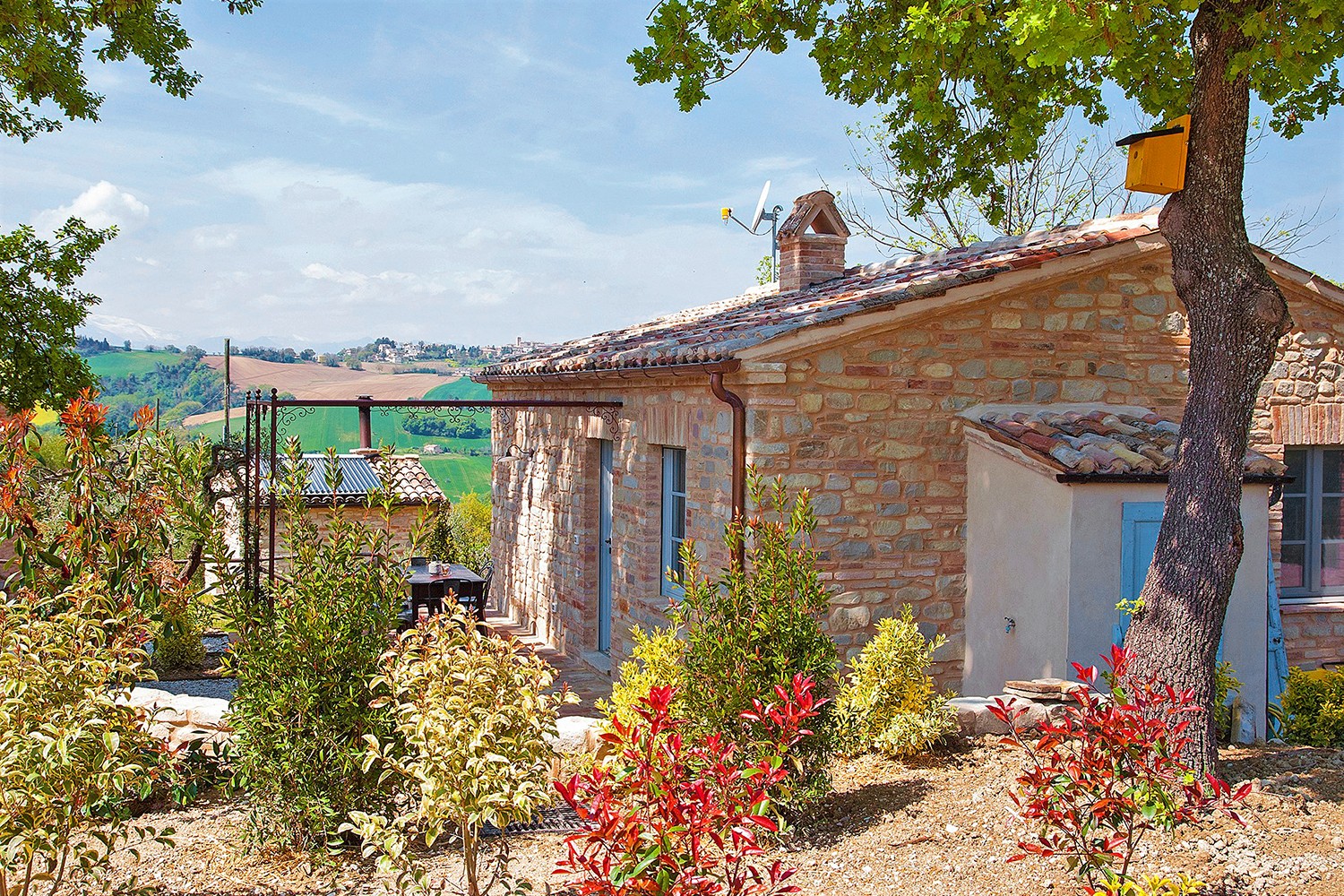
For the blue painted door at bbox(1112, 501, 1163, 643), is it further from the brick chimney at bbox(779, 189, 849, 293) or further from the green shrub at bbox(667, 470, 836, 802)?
the brick chimney at bbox(779, 189, 849, 293)

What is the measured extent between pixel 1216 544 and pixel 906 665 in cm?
173

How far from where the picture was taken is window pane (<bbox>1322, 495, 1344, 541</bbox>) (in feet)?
28.3

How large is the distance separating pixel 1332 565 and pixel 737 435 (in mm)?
5338

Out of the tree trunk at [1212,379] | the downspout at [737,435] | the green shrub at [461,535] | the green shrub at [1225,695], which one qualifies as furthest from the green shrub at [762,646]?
the green shrub at [1225,695]

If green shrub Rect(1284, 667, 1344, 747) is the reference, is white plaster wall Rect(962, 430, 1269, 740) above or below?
above

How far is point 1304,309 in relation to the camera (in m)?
8.42

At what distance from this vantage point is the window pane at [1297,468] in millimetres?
8594

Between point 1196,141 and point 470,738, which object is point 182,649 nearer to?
point 470,738

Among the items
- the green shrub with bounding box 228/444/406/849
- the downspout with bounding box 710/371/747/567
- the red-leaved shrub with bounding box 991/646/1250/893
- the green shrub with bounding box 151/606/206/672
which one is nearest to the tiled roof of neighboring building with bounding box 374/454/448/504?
the green shrub with bounding box 151/606/206/672

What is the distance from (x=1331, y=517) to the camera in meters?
8.66

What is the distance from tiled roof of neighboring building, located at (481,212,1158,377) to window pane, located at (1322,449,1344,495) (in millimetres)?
2695

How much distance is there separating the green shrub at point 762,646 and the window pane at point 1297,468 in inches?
217

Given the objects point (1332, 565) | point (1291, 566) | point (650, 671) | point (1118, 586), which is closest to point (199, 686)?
point (650, 671)

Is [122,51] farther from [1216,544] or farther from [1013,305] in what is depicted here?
[1216,544]
